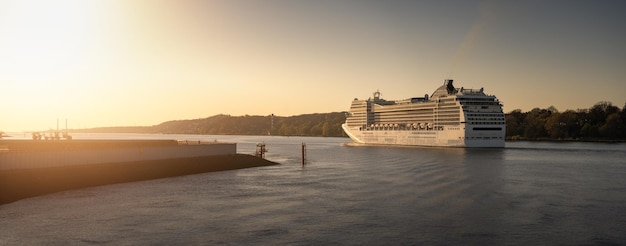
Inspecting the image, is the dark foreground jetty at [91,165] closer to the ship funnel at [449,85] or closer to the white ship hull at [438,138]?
the white ship hull at [438,138]

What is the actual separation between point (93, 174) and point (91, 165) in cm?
218

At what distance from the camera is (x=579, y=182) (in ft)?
145

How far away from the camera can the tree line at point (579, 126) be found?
6663 inches

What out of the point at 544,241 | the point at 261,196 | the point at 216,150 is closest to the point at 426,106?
the point at 216,150

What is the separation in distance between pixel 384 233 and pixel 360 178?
24.5 metres

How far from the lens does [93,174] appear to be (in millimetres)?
40094

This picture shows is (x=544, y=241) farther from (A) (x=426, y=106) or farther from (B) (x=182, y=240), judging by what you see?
(A) (x=426, y=106)

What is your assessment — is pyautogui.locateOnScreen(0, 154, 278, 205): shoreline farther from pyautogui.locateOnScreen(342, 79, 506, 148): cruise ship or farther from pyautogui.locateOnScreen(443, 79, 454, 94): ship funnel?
pyautogui.locateOnScreen(443, 79, 454, 94): ship funnel

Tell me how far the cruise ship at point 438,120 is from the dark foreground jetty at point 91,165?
67.2m

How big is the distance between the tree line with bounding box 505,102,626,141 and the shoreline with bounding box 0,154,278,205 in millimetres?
157204

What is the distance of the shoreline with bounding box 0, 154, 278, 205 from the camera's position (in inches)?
1308

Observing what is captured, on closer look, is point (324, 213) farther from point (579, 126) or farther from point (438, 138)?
point (579, 126)

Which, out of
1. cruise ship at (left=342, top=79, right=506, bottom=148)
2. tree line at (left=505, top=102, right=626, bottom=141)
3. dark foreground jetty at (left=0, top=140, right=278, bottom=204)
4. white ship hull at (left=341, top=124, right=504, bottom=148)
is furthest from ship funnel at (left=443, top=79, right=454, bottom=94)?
dark foreground jetty at (left=0, top=140, right=278, bottom=204)

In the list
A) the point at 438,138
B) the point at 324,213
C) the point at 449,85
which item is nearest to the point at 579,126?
the point at 449,85
